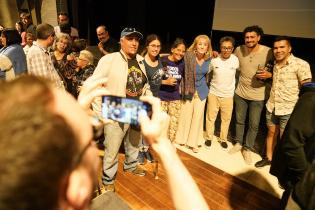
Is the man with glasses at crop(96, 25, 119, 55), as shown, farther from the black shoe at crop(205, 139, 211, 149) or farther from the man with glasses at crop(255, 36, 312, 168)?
the man with glasses at crop(255, 36, 312, 168)

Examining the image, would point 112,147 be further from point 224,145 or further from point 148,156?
point 224,145

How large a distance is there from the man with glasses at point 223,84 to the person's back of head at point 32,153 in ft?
10.3

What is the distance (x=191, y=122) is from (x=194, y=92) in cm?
47

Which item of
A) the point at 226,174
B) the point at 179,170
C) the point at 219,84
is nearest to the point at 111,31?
the point at 219,84

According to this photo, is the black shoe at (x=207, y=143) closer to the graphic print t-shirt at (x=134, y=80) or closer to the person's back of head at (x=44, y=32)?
the graphic print t-shirt at (x=134, y=80)

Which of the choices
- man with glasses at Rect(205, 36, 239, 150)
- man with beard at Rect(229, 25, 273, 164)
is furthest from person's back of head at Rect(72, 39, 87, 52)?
man with beard at Rect(229, 25, 273, 164)

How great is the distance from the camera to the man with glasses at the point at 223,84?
339cm

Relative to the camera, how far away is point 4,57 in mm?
2879

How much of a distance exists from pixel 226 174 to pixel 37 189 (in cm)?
298

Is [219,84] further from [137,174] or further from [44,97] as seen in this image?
[44,97]

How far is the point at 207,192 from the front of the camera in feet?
9.21

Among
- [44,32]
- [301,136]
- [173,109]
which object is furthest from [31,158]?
[173,109]

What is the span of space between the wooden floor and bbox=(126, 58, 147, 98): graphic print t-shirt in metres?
1.02

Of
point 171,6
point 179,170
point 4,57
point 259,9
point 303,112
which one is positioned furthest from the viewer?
point 171,6
